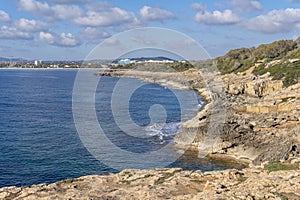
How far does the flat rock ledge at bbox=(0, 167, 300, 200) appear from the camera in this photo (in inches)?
725

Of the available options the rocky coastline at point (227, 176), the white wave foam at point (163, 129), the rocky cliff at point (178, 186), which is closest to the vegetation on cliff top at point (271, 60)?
the white wave foam at point (163, 129)

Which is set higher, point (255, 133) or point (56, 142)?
point (255, 133)

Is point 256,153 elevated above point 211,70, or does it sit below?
below

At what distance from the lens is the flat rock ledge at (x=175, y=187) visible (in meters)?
18.4

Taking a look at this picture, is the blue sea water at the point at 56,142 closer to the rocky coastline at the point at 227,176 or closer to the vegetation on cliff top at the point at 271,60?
the rocky coastline at the point at 227,176

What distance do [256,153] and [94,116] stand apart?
107 ft

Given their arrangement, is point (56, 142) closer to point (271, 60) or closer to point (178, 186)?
point (178, 186)

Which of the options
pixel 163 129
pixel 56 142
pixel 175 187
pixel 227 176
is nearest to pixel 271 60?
pixel 163 129

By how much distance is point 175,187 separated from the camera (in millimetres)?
21562

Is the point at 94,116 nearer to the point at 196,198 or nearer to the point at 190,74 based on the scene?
the point at 196,198

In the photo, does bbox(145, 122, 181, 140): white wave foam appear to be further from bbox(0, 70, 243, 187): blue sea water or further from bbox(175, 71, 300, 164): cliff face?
bbox(175, 71, 300, 164): cliff face

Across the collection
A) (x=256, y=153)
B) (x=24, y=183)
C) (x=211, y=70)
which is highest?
(x=211, y=70)

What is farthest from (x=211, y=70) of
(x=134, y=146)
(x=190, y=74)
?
(x=134, y=146)

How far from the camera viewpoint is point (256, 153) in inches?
1446
